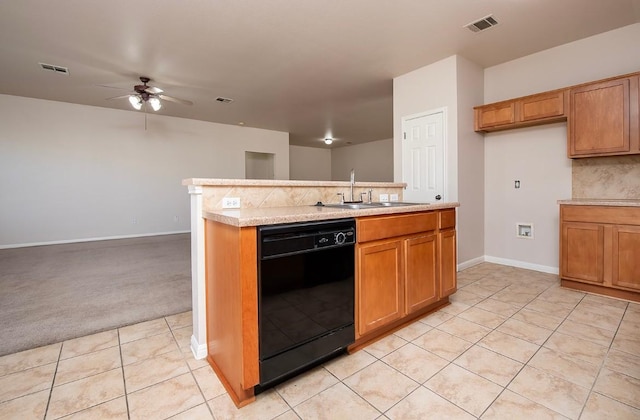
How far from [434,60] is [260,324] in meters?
3.99

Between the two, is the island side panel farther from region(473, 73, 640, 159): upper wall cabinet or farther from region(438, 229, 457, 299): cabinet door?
region(473, 73, 640, 159): upper wall cabinet

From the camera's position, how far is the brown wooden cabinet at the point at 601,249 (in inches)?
109

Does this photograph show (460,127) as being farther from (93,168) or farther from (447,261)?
(93,168)

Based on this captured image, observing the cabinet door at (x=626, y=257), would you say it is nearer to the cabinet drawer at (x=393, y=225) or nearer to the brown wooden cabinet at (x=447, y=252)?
the brown wooden cabinet at (x=447, y=252)

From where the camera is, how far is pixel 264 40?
3.53 metres

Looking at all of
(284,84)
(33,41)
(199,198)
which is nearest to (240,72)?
(284,84)

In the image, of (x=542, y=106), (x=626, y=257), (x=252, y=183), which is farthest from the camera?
(x=542, y=106)

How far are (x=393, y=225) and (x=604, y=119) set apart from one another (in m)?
2.83

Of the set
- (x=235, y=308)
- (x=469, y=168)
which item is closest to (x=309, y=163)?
(x=469, y=168)

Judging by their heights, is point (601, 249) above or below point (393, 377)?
above

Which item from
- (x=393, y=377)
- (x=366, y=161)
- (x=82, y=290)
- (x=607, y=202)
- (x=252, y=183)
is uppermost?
(x=366, y=161)

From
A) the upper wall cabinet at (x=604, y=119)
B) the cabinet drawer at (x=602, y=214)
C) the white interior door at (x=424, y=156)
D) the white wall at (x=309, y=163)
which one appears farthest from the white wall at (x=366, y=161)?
the cabinet drawer at (x=602, y=214)

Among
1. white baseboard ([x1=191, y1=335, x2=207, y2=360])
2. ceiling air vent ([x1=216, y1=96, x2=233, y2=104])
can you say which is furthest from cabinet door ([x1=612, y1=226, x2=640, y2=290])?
ceiling air vent ([x1=216, y1=96, x2=233, y2=104])

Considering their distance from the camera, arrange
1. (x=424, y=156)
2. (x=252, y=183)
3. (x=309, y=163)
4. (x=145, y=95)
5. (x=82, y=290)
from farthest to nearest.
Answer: (x=309, y=163)
(x=145, y=95)
(x=424, y=156)
(x=82, y=290)
(x=252, y=183)
